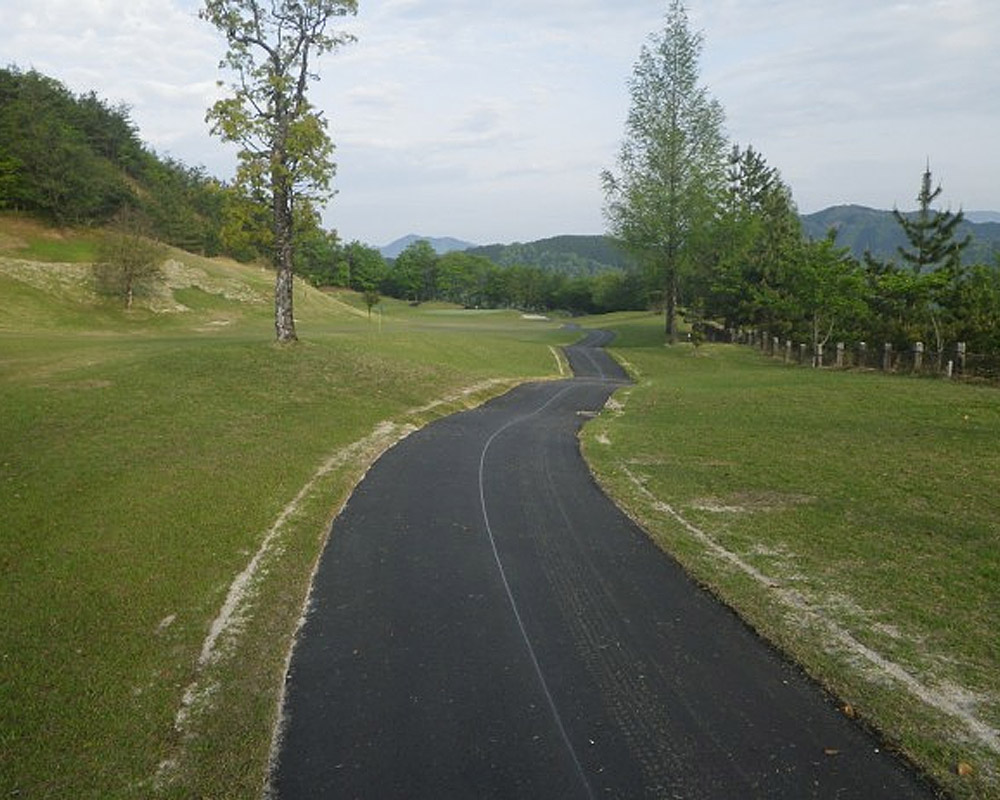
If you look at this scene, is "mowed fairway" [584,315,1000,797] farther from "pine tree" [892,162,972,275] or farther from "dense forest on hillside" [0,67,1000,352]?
"pine tree" [892,162,972,275]

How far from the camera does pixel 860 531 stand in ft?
34.7

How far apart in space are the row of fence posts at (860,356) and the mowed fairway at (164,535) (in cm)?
1961

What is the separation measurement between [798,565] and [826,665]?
2764 millimetres

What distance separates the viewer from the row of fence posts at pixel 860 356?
2917cm

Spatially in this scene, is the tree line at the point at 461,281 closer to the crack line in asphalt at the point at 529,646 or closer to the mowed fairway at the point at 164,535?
the mowed fairway at the point at 164,535

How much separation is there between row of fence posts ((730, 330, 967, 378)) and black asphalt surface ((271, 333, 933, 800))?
25.4m

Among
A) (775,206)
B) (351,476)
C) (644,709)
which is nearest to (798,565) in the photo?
(644,709)

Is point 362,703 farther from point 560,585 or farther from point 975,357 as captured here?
point 975,357

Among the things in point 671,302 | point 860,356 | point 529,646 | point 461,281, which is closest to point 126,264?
point 671,302

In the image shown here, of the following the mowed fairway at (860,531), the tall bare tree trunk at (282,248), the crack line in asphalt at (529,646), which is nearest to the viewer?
the crack line in asphalt at (529,646)

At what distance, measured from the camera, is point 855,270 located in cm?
3884

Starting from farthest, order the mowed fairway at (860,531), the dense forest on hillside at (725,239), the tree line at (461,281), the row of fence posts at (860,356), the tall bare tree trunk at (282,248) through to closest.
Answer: the tree line at (461,281) → the dense forest on hillside at (725,239) → the row of fence posts at (860,356) → the tall bare tree trunk at (282,248) → the mowed fairway at (860,531)

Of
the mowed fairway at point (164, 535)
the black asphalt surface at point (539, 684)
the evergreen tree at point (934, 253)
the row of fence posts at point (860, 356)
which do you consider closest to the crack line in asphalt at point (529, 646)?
the black asphalt surface at point (539, 684)

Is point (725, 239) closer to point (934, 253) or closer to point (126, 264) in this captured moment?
point (934, 253)
